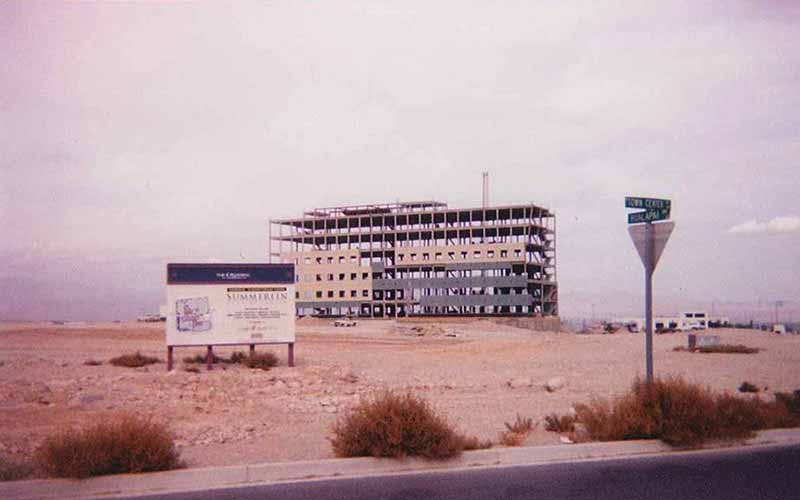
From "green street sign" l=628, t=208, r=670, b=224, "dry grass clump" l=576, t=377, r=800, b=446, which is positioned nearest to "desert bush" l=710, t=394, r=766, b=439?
"dry grass clump" l=576, t=377, r=800, b=446

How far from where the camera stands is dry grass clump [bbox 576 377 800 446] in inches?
448

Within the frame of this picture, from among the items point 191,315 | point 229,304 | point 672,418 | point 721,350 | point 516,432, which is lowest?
point 721,350

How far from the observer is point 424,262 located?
Result: 10844 cm

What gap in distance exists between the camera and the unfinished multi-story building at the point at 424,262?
103250 mm

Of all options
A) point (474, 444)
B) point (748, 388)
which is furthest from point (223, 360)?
point (474, 444)

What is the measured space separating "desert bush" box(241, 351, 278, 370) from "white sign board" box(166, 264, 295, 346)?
90.5 inches

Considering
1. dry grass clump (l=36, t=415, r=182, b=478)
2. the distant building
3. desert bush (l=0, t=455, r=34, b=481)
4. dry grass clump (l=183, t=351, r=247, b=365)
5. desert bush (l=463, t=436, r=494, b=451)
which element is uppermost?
dry grass clump (l=36, t=415, r=182, b=478)

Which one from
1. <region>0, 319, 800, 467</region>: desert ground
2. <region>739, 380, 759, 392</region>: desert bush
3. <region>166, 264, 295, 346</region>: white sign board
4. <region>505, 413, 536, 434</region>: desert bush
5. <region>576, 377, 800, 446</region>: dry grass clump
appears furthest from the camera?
<region>166, 264, 295, 346</region>: white sign board

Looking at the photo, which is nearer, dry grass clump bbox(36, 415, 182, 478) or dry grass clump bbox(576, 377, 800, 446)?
dry grass clump bbox(36, 415, 182, 478)

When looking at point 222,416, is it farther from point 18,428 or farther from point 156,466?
point 156,466

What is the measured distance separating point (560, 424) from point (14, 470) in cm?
810

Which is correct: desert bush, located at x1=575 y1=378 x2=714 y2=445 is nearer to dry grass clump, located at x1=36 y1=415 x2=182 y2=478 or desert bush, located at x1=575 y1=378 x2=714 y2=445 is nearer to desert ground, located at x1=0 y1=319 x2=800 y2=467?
desert ground, located at x1=0 y1=319 x2=800 y2=467

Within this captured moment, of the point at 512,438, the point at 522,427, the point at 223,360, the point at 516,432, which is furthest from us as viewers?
the point at 223,360

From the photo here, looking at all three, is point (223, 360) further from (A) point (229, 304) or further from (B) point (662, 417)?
(B) point (662, 417)
